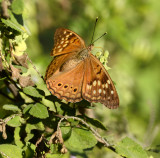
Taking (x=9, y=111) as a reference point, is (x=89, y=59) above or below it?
above

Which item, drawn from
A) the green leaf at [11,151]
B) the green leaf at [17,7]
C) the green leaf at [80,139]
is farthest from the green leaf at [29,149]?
the green leaf at [17,7]

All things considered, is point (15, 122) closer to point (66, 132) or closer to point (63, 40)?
point (66, 132)

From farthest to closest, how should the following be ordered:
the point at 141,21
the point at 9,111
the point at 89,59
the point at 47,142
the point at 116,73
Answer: the point at 141,21 < the point at 116,73 < the point at 89,59 < the point at 9,111 < the point at 47,142

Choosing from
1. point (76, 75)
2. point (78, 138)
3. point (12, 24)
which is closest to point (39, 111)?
point (78, 138)

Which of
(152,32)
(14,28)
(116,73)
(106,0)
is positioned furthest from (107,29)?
(152,32)

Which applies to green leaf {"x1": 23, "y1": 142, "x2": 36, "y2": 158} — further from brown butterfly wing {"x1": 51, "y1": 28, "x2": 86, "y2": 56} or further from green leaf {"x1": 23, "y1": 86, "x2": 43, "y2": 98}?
brown butterfly wing {"x1": 51, "y1": 28, "x2": 86, "y2": 56}

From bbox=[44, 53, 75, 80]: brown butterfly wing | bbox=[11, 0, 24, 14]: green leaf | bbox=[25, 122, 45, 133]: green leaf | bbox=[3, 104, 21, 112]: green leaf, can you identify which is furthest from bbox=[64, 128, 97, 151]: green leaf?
bbox=[11, 0, 24, 14]: green leaf

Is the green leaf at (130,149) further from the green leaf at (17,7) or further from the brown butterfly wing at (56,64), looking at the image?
the green leaf at (17,7)

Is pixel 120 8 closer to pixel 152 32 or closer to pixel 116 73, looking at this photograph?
pixel 116 73
